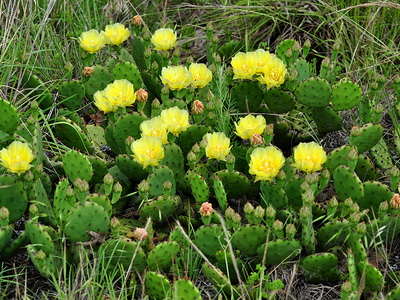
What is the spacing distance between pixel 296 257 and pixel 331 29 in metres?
1.62

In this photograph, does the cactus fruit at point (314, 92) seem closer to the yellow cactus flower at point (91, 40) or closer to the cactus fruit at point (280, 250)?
the cactus fruit at point (280, 250)

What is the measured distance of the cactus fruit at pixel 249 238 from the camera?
2.27 m

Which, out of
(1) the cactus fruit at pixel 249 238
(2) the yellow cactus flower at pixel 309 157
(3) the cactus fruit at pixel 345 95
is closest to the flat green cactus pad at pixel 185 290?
(1) the cactus fruit at pixel 249 238

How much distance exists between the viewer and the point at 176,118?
8.63 feet

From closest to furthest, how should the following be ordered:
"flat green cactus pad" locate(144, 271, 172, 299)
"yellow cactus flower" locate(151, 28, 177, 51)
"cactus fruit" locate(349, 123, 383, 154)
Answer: "flat green cactus pad" locate(144, 271, 172, 299) < "cactus fruit" locate(349, 123, 383, 154) < "yellow cactus flower" locate(151, 28, 177, 51)

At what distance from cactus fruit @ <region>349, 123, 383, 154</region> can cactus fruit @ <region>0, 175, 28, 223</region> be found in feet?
3.98

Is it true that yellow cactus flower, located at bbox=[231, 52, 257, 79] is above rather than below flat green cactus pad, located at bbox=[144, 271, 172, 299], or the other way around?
above

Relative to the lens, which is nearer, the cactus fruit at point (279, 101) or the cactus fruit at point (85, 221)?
the cactus fruit at point (85, 221)

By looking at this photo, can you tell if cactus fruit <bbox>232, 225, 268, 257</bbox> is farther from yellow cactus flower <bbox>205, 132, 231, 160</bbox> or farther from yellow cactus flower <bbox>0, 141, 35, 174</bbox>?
yellow cactus flower <bbox>0, 141, 35, 174</bbox>

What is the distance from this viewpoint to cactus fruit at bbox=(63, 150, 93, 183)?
2506 millimetres

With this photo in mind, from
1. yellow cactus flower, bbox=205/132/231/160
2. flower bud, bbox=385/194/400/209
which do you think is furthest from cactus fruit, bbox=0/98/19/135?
flower bud, bbox=385/194/400/209

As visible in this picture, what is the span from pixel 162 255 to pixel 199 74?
88cm

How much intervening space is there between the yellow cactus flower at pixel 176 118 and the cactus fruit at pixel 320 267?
668 millimetres

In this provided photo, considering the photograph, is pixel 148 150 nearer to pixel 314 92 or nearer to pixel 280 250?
pixel 280 250
